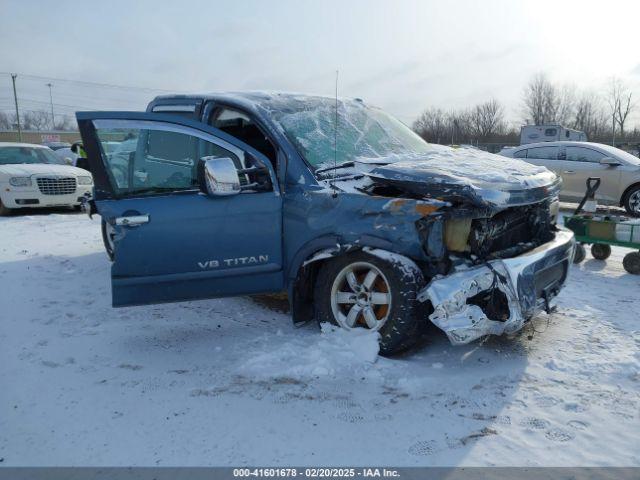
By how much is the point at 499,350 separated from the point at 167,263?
253 centimetres

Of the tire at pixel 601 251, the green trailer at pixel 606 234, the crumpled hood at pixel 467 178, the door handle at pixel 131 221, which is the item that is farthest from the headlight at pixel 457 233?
the tire at pixel 601 251

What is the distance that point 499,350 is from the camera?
385 cm

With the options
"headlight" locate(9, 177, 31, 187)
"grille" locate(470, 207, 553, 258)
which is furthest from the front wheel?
"grille" locate(470, 207, 553, 258)

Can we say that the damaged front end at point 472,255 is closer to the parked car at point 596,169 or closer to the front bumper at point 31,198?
the parked car at point 596,169

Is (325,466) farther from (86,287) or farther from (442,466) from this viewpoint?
(86,287)

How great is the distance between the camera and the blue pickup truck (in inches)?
134

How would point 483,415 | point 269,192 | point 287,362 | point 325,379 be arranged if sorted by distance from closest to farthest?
point 483,415
point 325,379
point 287,362
point 269,192

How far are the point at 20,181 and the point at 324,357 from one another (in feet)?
30.3

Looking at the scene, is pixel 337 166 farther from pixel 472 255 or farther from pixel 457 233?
pixel 472 255

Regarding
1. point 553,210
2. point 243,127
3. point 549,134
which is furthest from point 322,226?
point 549,134

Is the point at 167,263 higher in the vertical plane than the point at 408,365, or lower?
higher

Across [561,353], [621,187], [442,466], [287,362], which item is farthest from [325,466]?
[621,187]

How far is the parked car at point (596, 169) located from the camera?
10.7 m

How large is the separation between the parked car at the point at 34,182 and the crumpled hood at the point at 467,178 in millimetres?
8313
